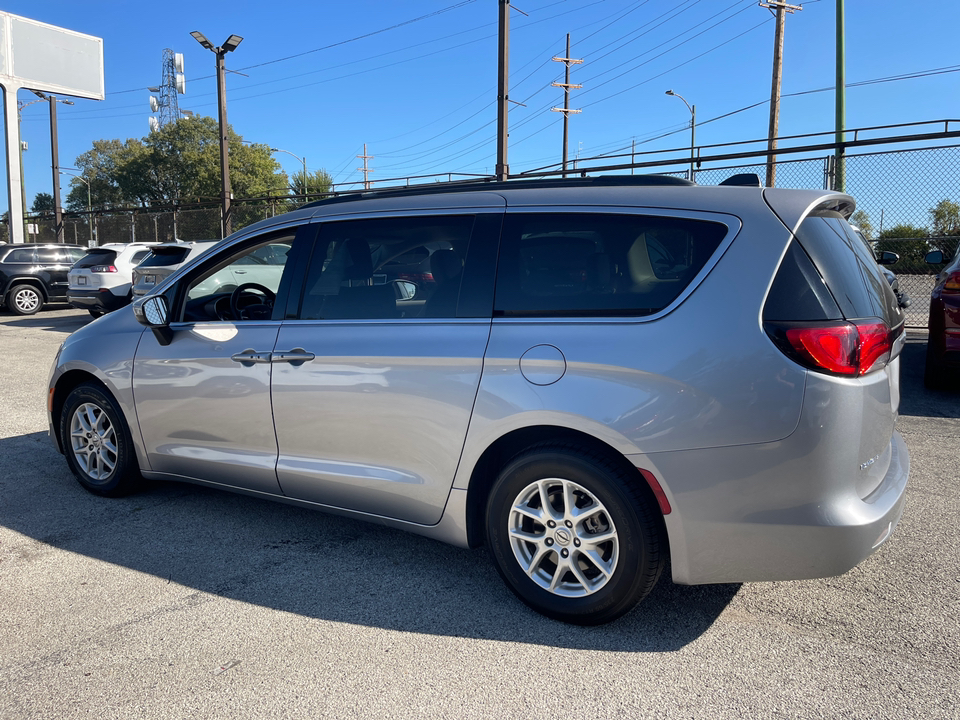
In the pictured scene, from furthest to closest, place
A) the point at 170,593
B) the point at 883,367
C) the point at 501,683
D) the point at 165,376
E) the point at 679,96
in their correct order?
1. the point at 679,96
2. the point at 165,376
3. the point at 170,593
4. the point at 883,367
5. the point at 501,683

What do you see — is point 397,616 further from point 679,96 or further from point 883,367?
point 679,96

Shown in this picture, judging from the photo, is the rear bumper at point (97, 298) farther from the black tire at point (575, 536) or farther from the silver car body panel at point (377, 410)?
the black tire at point (575, 536)

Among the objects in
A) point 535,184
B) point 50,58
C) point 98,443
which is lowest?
point 98,443

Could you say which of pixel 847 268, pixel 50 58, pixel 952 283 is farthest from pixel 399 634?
pixel 50 58

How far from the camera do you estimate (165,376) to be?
13.6 ft

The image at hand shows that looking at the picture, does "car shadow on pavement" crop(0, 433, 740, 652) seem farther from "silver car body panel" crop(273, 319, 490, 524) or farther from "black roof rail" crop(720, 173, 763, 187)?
"black roof rail" crop(720, 173, 763, 187)

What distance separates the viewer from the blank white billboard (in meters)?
26.2

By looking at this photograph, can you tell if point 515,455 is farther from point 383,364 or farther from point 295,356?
point 295,356

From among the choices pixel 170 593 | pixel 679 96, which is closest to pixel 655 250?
pixel 170 593

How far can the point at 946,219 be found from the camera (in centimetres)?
1220

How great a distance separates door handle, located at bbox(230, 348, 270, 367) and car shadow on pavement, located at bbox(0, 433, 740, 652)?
0.95 meters

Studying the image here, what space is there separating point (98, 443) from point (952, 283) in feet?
23.2

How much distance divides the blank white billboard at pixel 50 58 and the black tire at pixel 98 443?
1074 inches

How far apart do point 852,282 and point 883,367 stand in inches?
13.3
